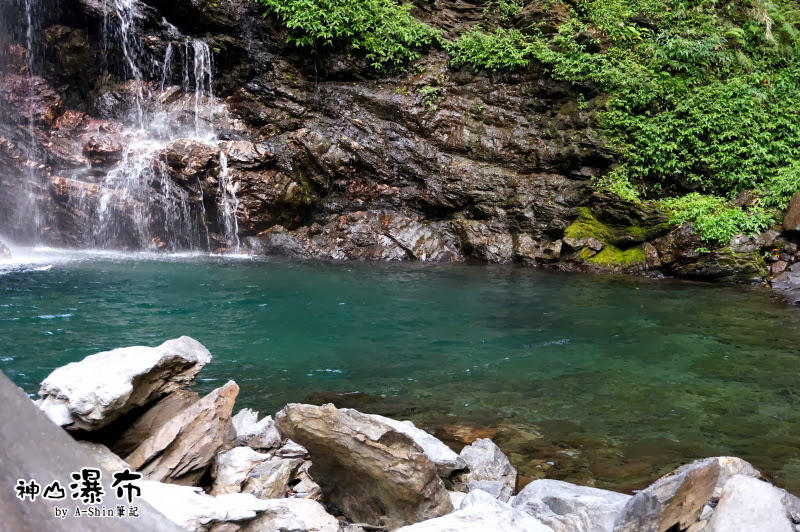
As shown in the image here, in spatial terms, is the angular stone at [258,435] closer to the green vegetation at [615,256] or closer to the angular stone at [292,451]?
the angular stone at [292,451]

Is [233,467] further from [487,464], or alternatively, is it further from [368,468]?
[487,464]

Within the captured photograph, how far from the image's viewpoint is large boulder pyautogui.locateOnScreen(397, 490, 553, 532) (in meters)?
2.40

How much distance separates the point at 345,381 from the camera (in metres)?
5.80

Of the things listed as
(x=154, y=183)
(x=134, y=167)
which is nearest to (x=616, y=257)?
(x=154, y=183)

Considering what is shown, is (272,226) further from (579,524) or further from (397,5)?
(579,524)

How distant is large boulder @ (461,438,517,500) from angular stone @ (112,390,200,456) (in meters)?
1.98

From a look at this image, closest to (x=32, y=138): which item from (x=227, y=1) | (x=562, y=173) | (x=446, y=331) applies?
(x=227, y=1)

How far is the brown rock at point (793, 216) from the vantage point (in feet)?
40.1

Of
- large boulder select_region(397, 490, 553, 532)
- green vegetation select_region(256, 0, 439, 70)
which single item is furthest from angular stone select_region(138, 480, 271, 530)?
green vegetation select_region(256, 0, 439, 70)

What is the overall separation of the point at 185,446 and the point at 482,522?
1.80 m

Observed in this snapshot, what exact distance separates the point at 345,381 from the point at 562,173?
11.9 meters

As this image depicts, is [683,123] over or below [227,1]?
below

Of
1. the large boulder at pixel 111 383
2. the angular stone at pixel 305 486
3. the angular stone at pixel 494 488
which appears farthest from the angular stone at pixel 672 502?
the large boulder at pixel 111 383

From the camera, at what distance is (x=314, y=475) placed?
3373 mm
